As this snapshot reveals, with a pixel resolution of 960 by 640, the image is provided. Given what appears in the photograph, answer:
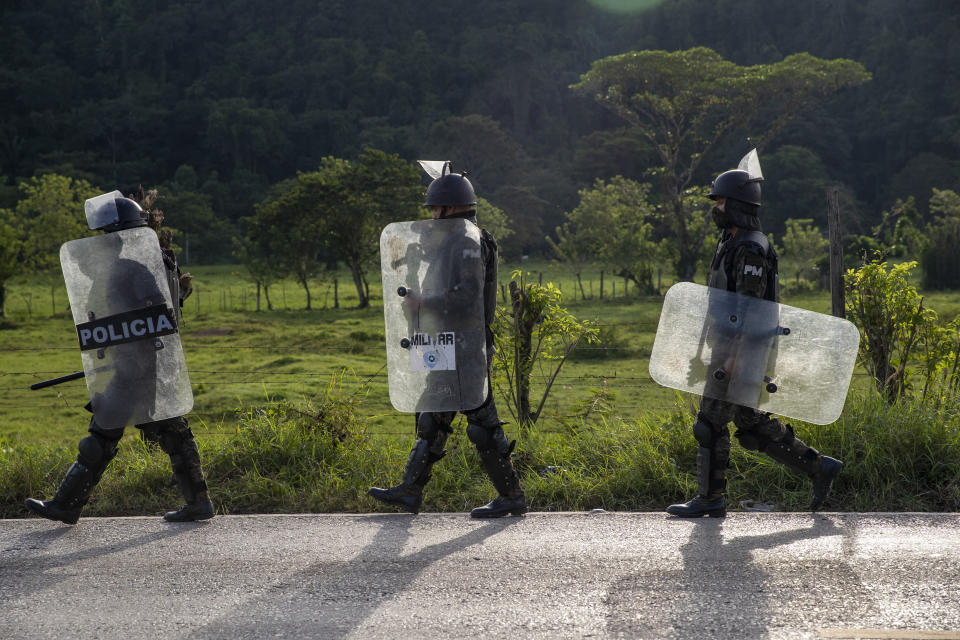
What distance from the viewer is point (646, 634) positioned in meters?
3.12

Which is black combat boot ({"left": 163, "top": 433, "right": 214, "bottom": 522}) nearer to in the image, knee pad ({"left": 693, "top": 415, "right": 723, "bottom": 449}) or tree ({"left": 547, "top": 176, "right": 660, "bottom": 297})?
knee pad ({"left": 693, "top": 415, "right": 723, "bottom": 449})

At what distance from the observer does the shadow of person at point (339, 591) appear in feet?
10.6

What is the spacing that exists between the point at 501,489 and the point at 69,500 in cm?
218

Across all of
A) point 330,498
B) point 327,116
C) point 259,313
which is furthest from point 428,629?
point 327,116

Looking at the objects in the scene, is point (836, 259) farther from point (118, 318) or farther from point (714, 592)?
point (118, 318)

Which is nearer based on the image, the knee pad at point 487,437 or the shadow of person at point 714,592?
the shadow of person at point 714,592

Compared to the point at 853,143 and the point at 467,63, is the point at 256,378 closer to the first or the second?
the point at 853,143

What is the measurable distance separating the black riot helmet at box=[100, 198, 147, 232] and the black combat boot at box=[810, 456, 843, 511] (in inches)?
144

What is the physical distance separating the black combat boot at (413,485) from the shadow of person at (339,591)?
23 cm

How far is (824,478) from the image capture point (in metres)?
4.50

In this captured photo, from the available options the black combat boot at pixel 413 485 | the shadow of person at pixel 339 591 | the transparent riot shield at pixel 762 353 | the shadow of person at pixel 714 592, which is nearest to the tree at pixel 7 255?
the black combat boot at pixel 413 485

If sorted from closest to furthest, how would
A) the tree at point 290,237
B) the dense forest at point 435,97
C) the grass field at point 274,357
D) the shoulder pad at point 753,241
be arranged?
the shoulder pad at point 753,241
the grass field at point 274,357
the tree at point 290,237
the dense forest at point 435,97

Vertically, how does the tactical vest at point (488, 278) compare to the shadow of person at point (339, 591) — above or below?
above

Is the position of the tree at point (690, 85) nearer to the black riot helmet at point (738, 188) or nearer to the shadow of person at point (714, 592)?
the black riot helmet at point (738, 188)
